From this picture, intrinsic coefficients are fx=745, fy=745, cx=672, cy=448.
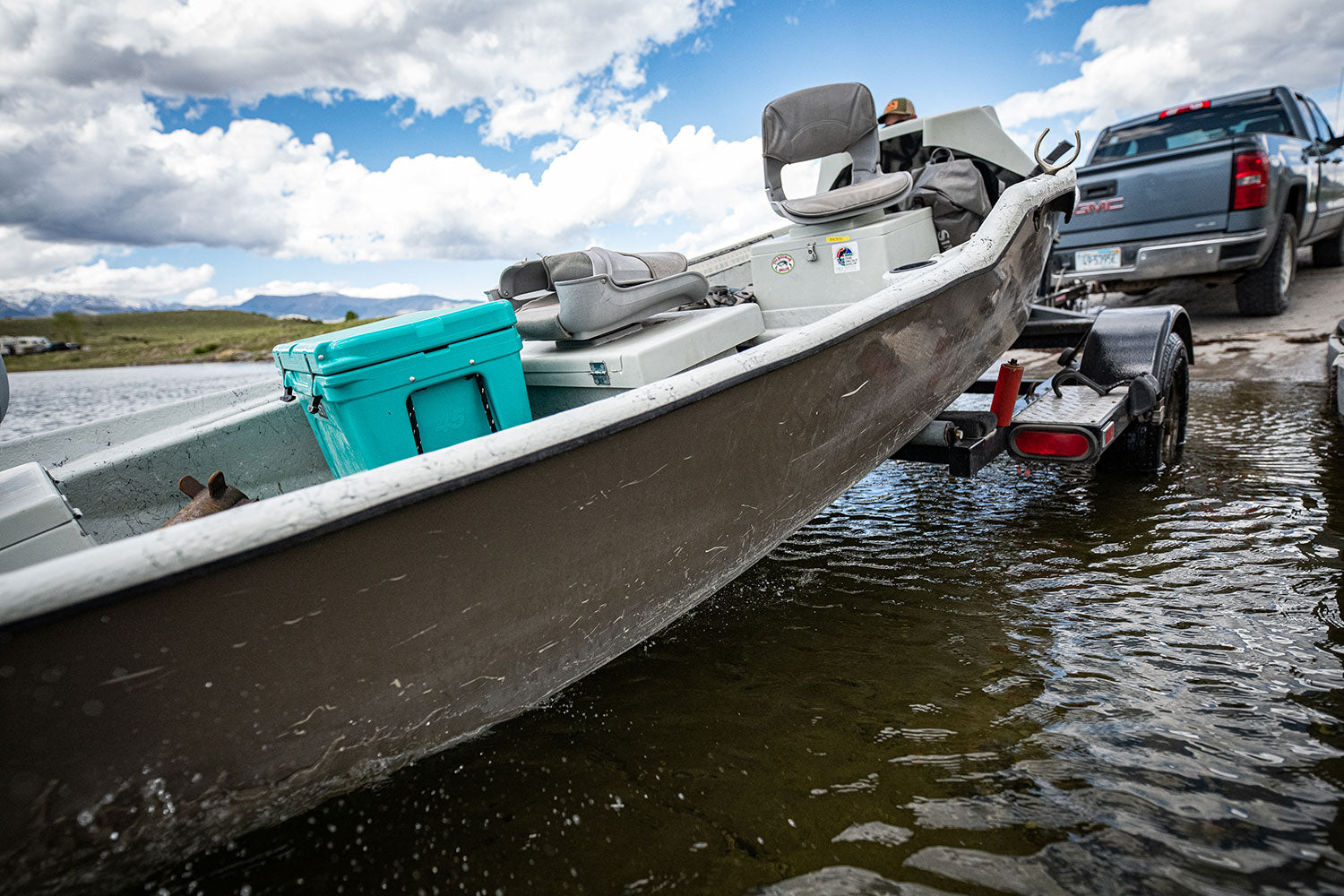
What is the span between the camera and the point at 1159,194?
6152mm

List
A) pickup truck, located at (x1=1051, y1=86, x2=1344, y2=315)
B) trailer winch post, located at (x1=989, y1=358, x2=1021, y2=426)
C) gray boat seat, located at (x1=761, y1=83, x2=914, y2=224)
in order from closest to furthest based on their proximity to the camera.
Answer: trailer winch post, located at (x1=989, y1=358, x2=1021, y2=426)
gray boat seat, located at (x1=761, y1=83, x2=914, y2=224)
pickup truck, located at (x1=1051, y1=86, x2=1344, y2=315)

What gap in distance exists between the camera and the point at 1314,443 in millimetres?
4016

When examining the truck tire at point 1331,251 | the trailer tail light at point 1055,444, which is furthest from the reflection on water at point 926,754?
the truck tire at point 1331,251

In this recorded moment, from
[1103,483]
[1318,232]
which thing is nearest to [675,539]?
[1103,483]

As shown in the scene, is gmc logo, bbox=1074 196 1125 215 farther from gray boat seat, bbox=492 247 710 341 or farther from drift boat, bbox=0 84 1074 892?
gray boat seat, bbox=492 247 710 341

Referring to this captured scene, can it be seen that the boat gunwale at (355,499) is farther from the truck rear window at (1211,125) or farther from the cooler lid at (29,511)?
the truck rear window at (1211,125)

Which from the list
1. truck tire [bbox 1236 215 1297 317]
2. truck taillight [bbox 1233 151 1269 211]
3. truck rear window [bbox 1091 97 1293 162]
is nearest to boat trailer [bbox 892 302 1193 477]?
truck taillight [bbox 1233 151 1269 211]

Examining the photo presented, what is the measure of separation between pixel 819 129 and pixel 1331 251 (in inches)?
327

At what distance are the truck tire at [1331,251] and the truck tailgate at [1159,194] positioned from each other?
12.3 ft

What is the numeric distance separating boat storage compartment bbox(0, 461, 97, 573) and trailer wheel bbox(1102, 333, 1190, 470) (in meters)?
4.12

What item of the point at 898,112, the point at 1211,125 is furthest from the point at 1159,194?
the point at 898,112

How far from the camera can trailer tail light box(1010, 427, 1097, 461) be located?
2.90 meters

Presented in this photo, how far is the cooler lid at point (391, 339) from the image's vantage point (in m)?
1.97

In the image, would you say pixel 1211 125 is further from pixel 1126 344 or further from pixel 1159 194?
pixel 1126 344
